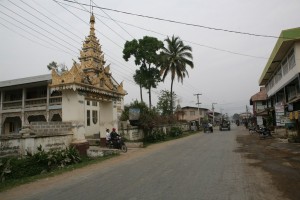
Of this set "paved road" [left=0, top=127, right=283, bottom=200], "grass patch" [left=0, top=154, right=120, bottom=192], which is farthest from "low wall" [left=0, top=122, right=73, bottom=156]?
"paved road" [left=0, top=127, right=283, bottom=200]

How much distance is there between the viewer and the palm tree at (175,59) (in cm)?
4138

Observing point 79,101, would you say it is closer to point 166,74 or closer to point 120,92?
point 120,92

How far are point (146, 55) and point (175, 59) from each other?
14.8ft

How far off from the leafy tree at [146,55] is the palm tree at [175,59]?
3.90 ft

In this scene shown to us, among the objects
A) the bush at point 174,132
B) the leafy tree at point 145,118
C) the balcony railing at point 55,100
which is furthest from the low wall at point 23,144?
the bush at point 174,132

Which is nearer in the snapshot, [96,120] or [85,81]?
[85,81]

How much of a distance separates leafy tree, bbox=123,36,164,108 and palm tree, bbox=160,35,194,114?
1189mm

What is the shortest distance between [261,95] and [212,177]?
55220mm

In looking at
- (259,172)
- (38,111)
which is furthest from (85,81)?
(38,111)

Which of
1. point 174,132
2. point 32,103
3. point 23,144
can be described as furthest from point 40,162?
point 174,132

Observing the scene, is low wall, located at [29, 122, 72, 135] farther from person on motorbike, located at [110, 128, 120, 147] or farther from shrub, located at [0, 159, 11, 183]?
person on motorbike, located at [110, 128, 120, 147]

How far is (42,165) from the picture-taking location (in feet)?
38.7

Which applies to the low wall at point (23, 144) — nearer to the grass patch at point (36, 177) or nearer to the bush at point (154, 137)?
the grass patch at point (36, 177)

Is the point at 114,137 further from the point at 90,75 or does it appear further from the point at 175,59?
the point at 175,59
